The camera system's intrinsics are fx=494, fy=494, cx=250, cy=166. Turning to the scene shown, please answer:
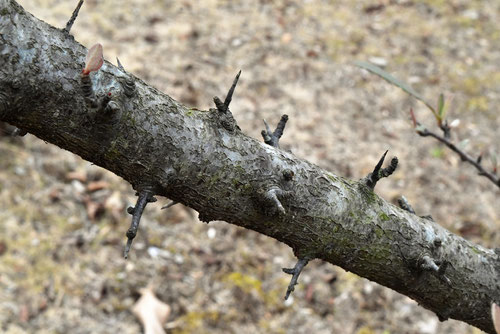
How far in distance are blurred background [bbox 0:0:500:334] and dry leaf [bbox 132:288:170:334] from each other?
0.05 metres

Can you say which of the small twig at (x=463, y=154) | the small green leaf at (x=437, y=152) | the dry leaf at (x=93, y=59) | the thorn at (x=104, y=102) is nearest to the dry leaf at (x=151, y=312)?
the small twig at (x=463, y=154)

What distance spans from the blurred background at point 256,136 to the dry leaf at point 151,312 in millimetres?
52

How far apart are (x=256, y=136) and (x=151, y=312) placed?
4.55 feet

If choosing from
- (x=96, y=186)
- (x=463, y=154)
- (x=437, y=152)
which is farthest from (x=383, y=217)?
(x=437, y=152)

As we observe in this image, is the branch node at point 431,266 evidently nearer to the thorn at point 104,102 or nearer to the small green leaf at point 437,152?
the thorn at point 104,102

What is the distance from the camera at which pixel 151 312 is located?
91.6 inches

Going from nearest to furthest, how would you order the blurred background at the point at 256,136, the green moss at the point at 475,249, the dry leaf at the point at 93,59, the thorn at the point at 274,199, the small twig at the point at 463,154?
the dry leaf at the point at 93,59 → the thorn at the point at 274,199 → the green moss at the point at 475,249 → the small twig at the point at 463,154 → the blurred background at the point at 256,136

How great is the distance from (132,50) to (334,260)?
2.96 meters

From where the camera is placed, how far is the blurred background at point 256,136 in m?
2.46

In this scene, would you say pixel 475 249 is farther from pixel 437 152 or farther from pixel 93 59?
pixel 437 152

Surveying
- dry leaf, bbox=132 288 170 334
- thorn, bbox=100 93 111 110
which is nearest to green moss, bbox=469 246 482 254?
thorn, bbox=100 93 111 110

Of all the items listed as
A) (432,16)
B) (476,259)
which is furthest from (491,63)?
(476,259)

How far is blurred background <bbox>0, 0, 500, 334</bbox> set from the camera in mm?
2457

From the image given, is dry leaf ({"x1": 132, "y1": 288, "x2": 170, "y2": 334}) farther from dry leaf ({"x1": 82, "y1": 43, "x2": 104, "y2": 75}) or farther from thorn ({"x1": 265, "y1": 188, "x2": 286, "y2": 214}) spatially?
dry leaf ({"x1": 82, "y1": 43, "x2": 104, "y2": 75})
